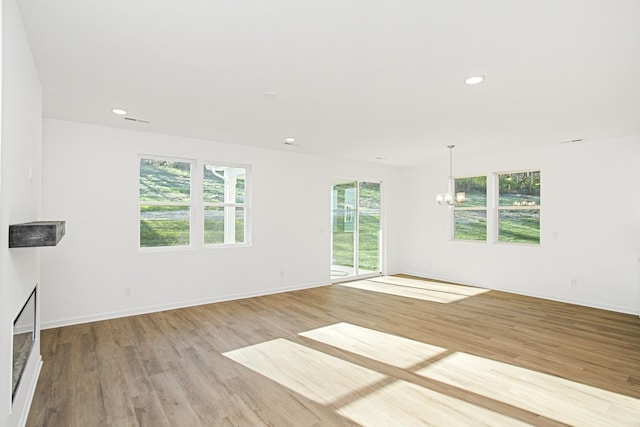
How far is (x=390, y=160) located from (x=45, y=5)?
19.4ft

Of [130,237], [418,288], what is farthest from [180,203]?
[418,288]

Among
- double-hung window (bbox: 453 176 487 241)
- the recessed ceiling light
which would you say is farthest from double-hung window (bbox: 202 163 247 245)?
double-hung window (bbox: 453 176 487 241)

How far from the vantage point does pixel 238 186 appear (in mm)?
5766

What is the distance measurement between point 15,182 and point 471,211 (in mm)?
6919

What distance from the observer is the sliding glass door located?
7070 mm

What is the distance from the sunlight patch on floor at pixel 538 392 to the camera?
7.69 ft

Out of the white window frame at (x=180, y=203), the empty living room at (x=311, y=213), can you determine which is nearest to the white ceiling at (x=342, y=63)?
the empty living room at (x=311, y=213)

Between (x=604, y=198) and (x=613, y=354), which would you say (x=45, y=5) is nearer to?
(x=613, y=354)

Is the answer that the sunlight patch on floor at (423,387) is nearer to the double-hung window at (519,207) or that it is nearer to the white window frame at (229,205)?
the white window frame at (229,205)

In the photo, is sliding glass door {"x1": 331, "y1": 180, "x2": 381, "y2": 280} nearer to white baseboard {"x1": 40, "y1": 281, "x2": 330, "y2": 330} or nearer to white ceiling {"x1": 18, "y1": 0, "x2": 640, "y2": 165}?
white baseboard {"x1": 40, "y1": 281, "x2": 330, "y2": 330}

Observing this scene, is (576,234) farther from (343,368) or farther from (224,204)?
(224,204)

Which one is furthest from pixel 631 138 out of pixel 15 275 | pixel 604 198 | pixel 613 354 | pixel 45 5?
pixel 15 275

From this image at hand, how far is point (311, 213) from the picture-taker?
6.52 m

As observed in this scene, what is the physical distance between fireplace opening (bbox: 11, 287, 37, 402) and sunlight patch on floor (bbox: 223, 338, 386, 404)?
156 cm
